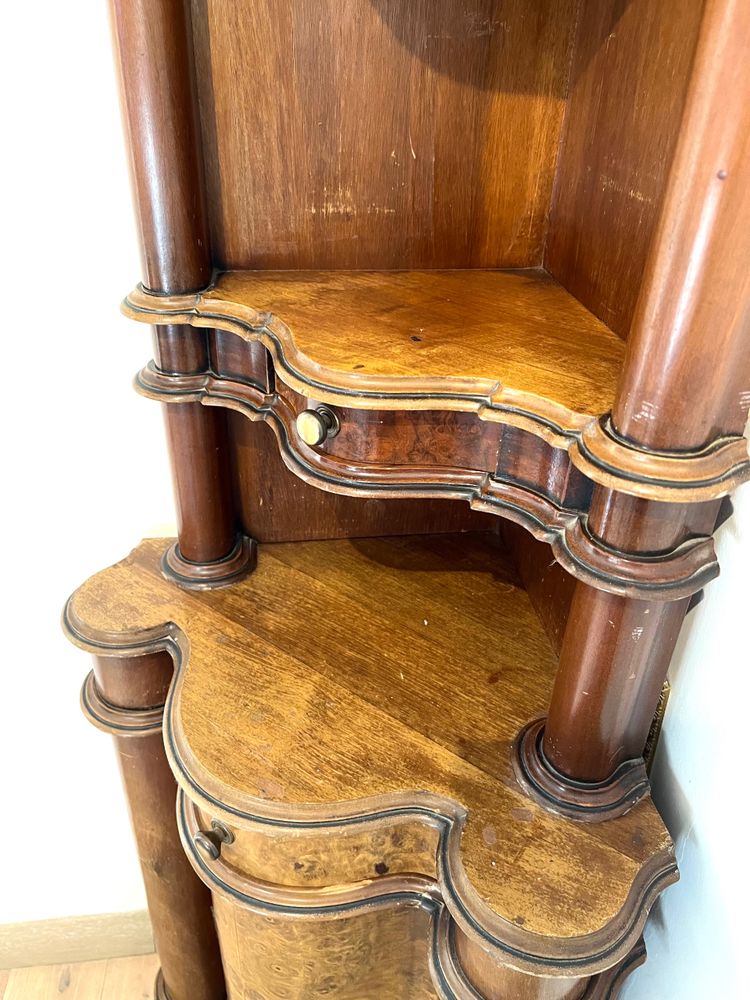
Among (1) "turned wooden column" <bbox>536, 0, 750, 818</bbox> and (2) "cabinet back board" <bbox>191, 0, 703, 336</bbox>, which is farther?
(2) "cabinet back board" <bbox>191, 0, 703, 336</bbox>

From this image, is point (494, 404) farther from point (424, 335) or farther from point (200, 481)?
point (200, 481)

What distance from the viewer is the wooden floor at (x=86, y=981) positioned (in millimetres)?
1620

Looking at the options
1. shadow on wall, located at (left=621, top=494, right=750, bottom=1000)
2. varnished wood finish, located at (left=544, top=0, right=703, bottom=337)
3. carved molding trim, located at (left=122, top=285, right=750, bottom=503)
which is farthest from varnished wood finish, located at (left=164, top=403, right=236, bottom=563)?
shadow on wall, located at (left=621, top=494, right=750, bottom=1000)

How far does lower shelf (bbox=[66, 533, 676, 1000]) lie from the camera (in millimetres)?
748

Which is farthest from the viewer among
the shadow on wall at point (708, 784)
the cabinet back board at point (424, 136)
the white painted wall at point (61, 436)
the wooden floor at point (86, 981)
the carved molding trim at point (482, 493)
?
the wooden floor at point (86, 981)

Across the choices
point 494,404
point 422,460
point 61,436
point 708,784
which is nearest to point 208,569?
point 61,436

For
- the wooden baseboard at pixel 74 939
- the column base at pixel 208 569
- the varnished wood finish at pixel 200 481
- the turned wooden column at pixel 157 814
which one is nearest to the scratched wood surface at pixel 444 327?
the varnished wood finish at pixel 200 481

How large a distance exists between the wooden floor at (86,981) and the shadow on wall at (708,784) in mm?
1179

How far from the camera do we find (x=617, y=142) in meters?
0.82

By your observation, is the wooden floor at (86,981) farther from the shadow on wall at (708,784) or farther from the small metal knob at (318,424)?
the small metal knob at (318,424)

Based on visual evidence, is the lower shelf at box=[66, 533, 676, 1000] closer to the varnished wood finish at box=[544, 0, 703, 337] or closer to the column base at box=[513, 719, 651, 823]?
the column base at box=[513, 719, 651, 823]

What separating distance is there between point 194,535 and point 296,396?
34cm

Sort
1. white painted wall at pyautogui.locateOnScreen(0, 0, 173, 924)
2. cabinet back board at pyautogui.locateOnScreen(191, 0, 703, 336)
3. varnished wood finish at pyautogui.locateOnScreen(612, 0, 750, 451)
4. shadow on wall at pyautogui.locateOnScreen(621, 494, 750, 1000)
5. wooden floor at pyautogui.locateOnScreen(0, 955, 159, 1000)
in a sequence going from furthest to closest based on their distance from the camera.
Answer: wooden floor at pyautogui.locateOnScreen(0, 955, 159, 1000) < white painted wall at pyautogui.locateOnScreen(0, 0, 173, 924) < cabinet back board at pyautogui.locateOnScreen(191, 0, 703, 336) < shadow on wall at pyautogui.locateOnScreen(621, 494, 750, 1000) < varnished wood finish at pyautogui.locateOnScreen(612, 0, 750, 451)

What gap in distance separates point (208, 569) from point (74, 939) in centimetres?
109
